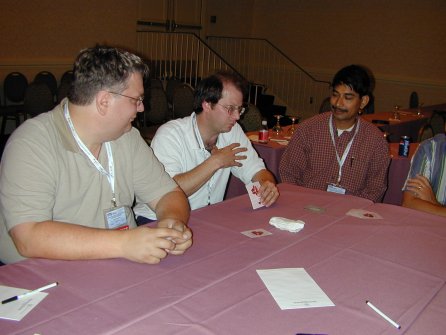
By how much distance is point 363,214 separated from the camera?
213 centimetres

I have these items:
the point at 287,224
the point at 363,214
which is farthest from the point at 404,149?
the point at 287,224

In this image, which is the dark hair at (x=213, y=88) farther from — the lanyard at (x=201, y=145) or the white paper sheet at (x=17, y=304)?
the white paper sheet at (x=17, y=304)

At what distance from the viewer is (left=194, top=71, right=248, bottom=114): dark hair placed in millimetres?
2496

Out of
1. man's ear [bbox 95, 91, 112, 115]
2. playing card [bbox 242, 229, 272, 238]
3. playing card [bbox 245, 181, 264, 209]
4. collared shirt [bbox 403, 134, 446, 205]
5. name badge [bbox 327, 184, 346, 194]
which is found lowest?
name badge [bbox 327, 184, 346, 194]

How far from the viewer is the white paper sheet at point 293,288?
133 centimetres

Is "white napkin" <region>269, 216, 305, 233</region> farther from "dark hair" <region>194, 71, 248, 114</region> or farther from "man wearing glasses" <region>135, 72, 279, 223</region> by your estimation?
"dark hair" <region>194, 71, 248, 114</region>

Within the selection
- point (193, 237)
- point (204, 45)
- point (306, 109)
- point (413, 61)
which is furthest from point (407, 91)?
point (193, 237)

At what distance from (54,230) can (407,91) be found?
9.41 m

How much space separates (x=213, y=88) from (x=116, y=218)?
102cm

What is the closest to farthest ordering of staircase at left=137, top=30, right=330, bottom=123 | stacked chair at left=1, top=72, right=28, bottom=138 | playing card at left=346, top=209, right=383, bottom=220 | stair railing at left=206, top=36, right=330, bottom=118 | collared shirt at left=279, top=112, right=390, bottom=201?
playing card at left=346, top=209, right=383, bottom=220 < collared shirt at left=279, top=112, right=390, bottom=201 < stacked chair at left=1, top=72, right=28, bottom=138 < staircase at left=137, top=30, right=330, bottom=123 < stair railing at left=206, top=36, right=330, bottom=118

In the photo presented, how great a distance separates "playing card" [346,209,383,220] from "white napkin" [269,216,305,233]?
35 cm

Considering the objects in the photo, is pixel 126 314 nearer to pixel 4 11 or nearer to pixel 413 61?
pixel 4 11

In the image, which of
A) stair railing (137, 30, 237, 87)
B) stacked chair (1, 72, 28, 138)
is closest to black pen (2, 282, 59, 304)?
stacked chair (1, 72, 28, 138)

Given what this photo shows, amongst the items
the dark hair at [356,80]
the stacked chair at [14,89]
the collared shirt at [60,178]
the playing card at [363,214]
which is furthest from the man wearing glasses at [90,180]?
the stacked chair at [14,89]
